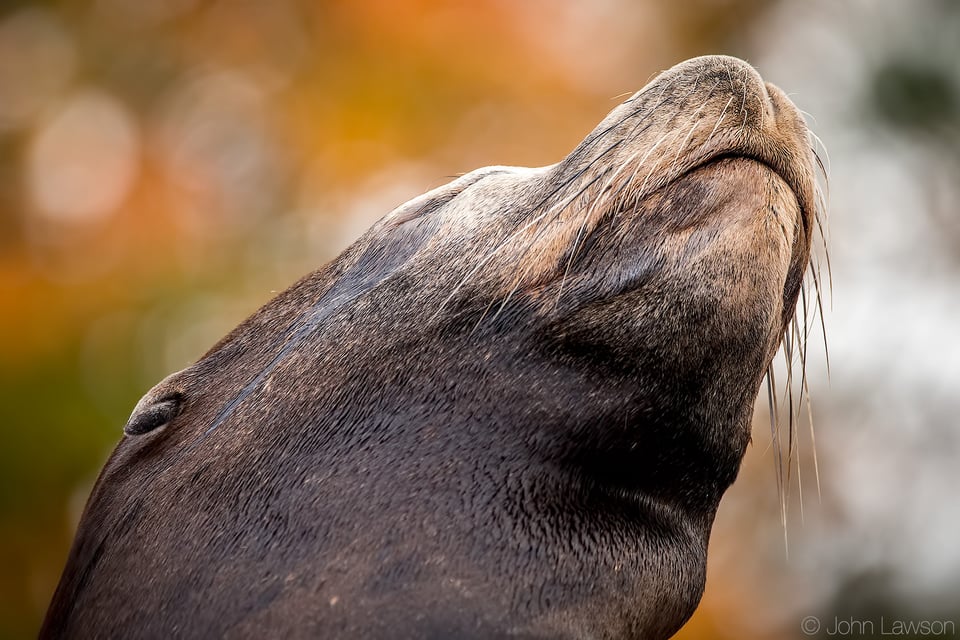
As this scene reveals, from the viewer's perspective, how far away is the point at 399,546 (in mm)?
2537

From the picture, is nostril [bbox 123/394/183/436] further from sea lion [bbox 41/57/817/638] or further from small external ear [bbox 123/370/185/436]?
sea lion [bbox 41/57/817/638]

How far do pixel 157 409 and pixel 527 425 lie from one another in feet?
4.11

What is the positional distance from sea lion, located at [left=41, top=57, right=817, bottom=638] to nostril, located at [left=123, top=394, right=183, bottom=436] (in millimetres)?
294

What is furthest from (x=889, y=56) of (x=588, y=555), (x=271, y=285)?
(x=588, y=555)

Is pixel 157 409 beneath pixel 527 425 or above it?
above

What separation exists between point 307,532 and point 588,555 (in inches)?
26.5

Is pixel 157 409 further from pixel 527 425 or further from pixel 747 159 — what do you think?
pixel 747 159

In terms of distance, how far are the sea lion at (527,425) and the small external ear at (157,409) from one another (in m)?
0.30

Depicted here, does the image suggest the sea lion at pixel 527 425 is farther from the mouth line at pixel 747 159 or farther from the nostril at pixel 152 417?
the nostril at pixel 152 417

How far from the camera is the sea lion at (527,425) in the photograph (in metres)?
2.53

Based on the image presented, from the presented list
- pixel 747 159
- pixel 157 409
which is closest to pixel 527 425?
pixel 747 159

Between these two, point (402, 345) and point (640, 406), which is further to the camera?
point (402, 345)

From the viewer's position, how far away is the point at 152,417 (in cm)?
328

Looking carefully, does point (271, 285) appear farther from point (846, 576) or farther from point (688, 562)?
point (688, 562)
